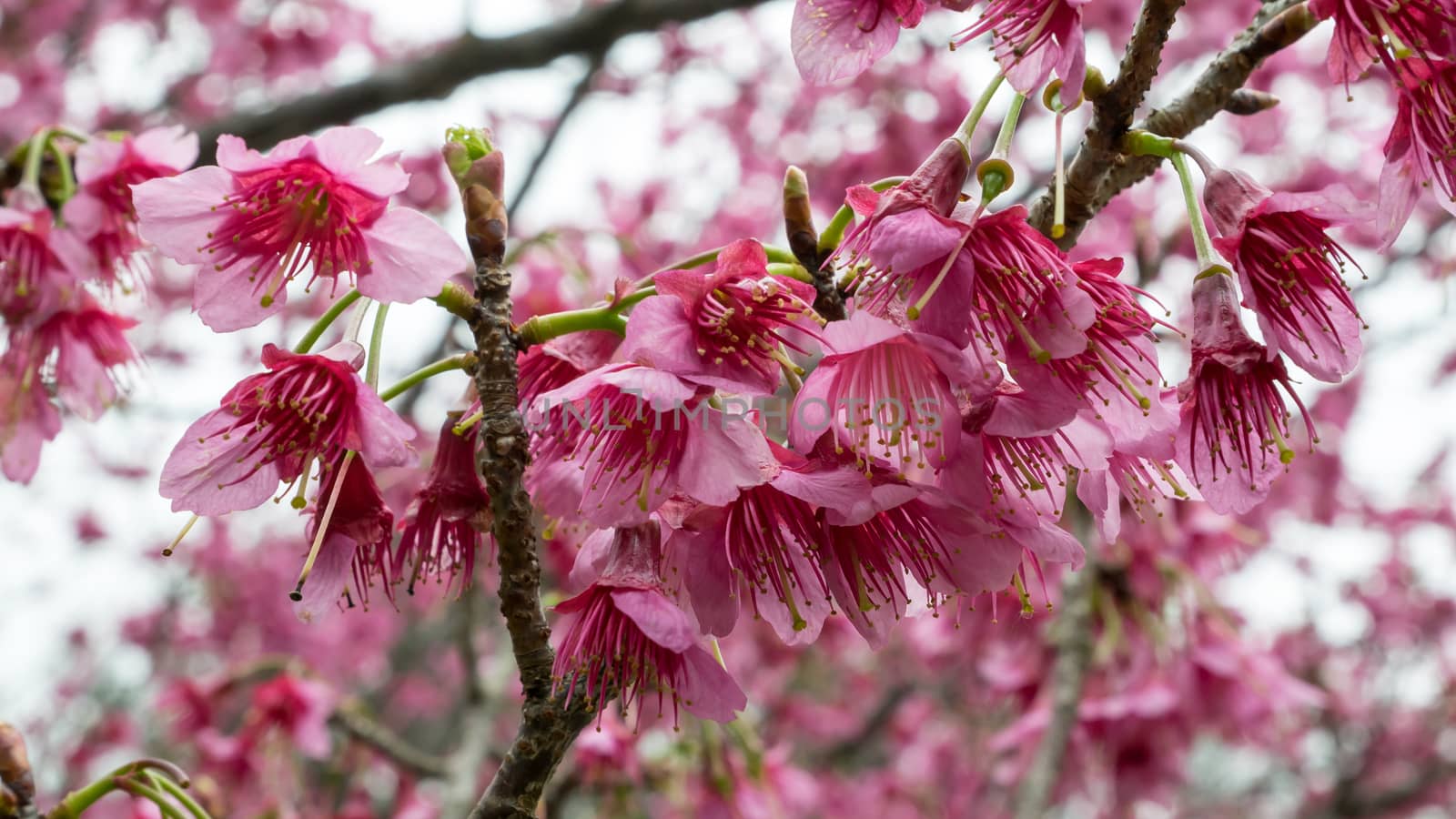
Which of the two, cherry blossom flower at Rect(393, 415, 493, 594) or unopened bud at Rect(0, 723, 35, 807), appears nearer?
cherry blossom flower at Rect(393, 415, 493, 594)

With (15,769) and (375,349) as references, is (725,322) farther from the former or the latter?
(15,769)

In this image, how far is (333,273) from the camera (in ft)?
4.33

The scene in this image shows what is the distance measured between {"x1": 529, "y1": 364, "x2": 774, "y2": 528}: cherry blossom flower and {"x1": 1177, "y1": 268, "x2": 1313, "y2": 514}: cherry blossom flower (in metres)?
0.49

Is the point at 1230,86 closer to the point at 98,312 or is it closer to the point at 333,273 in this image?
the point at 333,273

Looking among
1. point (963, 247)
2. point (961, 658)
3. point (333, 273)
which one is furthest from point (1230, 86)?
point (961, 658)

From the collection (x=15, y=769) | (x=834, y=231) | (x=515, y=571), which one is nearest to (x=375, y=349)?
(x=515, y=571)

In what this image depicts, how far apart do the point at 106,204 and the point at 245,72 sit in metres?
6.11

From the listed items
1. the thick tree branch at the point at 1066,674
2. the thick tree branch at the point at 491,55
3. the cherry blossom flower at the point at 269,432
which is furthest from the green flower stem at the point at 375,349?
the thick tree branch at the point at 491,55

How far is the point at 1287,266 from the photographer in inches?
47.9

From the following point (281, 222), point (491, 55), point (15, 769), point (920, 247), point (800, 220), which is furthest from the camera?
point (491, 55)

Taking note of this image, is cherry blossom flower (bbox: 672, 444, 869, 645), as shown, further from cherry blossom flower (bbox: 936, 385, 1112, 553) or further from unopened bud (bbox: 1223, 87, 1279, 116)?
unopened bud (bbox: 1223, 87, 1279, 116)

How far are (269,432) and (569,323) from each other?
382mm

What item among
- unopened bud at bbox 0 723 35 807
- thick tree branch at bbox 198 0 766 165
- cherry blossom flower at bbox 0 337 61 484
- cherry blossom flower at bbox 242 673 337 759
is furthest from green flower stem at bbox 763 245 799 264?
thick tree branch at bbox 198 0 766 165

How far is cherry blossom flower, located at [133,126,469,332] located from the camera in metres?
1.26
